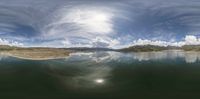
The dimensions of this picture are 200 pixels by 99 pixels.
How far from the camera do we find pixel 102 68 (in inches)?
1346

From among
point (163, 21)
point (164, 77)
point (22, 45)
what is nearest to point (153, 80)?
point (164, 77)

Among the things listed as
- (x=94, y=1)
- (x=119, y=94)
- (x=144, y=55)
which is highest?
(x=94, y=1)

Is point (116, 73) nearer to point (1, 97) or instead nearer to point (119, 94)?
point (119, 94)

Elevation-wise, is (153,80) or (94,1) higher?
(94,1)

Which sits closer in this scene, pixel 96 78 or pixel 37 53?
pixel 96 78

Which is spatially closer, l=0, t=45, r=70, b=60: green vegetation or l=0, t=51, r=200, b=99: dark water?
l=0, t=51, r=200, b=99: dark water

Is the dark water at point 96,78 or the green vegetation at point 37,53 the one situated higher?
the green vegetation at point 37,53

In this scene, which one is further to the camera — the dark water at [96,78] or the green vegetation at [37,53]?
the green vegetation at [37,53]

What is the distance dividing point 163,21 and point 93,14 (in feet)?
25.9

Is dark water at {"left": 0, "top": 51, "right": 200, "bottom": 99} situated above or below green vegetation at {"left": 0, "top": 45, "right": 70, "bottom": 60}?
below

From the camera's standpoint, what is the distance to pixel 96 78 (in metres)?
31.8

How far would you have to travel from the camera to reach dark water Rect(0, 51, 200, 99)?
1054 inches

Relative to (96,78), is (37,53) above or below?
above

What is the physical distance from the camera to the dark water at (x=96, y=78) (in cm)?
2677
